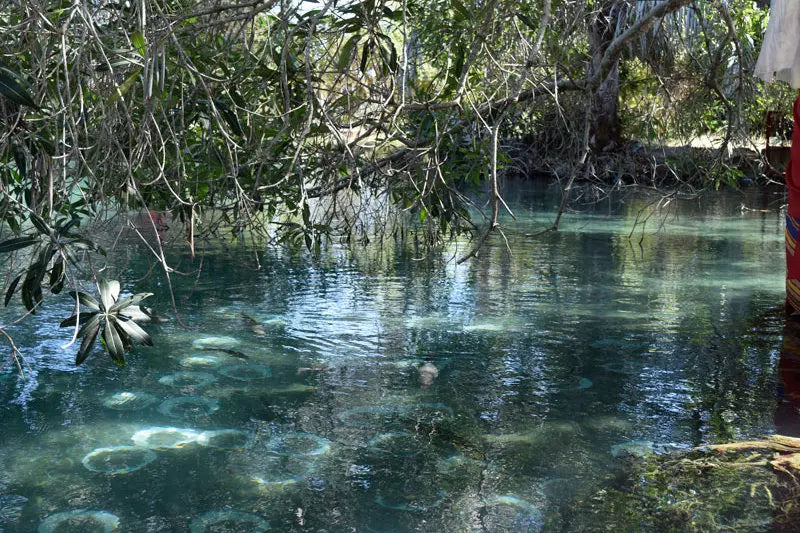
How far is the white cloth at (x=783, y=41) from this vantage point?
4.76 metres

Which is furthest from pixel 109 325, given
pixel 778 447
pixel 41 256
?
pixel 778 447

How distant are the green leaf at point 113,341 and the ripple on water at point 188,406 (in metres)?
1.02

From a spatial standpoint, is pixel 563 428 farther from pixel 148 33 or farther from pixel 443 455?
pixel 148 33

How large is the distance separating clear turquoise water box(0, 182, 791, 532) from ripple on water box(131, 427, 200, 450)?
0.04ft

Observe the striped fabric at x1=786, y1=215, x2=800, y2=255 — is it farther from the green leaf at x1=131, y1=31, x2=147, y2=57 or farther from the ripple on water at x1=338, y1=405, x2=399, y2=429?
the green leaf at x1=131, y1=31, x2=147, y2=57

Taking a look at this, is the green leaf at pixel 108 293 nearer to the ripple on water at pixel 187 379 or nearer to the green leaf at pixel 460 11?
the ripple on water at pixel 187 379

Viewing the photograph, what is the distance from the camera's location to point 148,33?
11.1 ft

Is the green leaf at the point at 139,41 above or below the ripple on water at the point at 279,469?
above

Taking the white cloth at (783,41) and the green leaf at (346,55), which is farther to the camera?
the white cloth at (783,41)

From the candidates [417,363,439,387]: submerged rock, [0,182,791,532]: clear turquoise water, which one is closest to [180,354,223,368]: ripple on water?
[0,182,791,532]: clear turquoise water

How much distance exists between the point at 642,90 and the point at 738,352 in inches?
453

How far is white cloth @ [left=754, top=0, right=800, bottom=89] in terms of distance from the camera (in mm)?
4758

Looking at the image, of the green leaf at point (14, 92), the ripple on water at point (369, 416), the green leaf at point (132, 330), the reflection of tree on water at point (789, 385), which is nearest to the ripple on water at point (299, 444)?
the ripple on water at point (369, 416)

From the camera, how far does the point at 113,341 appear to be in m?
2.98
